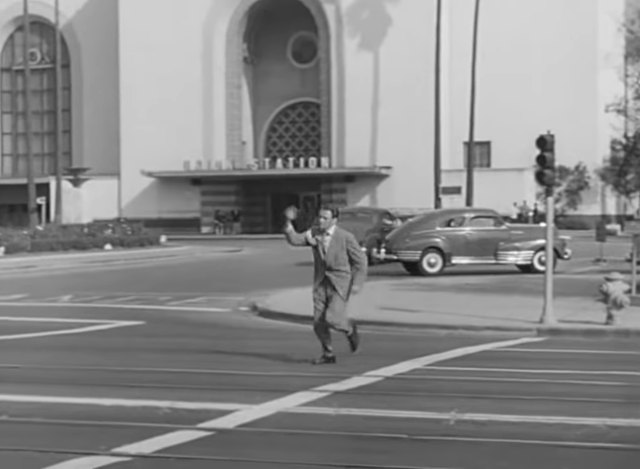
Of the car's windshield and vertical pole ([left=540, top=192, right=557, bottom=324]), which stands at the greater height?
the car's windshield

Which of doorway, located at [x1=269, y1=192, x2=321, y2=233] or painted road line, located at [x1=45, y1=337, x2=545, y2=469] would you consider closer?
painted road line, located at [x1=45, y1=337, x2=545, y2=469]

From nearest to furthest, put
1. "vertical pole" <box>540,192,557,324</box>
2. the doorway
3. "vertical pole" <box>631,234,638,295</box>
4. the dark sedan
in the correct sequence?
"vertical pole" <box>540,192,557,324</box>, "vertical pole" <box>631,234,638,295</box>, the dark sedan, the doorway

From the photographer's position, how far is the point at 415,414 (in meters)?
9.64

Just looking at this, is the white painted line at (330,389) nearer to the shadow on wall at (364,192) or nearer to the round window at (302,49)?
the shadow on wall at (364,192)

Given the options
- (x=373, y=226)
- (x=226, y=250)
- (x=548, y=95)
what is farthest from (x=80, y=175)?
(x=373, y=226)

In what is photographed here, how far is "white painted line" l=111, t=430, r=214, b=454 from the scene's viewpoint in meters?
8.16

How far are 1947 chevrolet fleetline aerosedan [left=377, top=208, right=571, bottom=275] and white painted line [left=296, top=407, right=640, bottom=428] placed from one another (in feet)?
62.6

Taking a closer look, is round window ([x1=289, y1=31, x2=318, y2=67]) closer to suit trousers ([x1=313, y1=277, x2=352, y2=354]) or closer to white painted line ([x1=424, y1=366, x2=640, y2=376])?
suit trousers ([x1=313, y1=277, x2=352, y2=354])

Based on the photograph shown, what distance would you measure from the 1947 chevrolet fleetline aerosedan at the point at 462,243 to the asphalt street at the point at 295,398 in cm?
1026

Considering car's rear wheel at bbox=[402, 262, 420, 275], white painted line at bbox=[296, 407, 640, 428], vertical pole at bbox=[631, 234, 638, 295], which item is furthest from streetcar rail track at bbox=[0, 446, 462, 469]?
car's rear wheel at bbox=[402, 262, 420, 275]

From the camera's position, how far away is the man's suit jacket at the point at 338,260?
12961 millimetres

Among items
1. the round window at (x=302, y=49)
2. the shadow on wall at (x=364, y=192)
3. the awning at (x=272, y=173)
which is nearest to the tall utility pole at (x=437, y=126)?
the awning at (x=272, y=173)

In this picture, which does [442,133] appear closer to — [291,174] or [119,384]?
[291,174]

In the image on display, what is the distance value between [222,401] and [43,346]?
5.48 m
